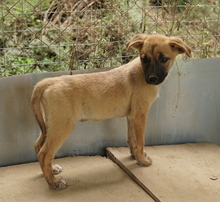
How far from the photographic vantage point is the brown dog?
387cm

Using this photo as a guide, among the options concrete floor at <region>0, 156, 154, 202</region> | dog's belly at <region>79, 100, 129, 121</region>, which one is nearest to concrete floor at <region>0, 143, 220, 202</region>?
concrete floor at <region>0, 156, 154, 202</region>

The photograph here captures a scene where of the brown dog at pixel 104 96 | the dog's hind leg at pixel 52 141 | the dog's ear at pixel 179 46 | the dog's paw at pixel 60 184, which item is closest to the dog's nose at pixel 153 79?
the brown dog at pixel 104 96

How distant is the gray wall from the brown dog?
54 cm

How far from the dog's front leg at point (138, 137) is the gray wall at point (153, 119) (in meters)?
0.46

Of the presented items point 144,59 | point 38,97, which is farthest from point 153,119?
point 38,97

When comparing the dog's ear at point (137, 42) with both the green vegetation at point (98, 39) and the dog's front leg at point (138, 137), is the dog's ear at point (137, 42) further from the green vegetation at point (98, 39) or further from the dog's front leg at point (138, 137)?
the dog's front leg at point (138, 137)

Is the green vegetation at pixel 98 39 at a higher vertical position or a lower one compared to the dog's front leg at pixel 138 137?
higher

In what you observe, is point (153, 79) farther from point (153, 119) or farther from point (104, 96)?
point (153, 119)

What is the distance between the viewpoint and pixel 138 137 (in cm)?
434

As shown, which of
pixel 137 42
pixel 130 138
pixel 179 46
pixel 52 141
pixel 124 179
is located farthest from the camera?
pixel 130 138

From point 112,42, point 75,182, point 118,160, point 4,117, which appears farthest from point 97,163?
point 112,42

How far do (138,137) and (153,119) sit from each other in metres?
0.86

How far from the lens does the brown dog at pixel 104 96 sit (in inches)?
152

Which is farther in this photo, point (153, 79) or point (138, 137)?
point (138, 137)
